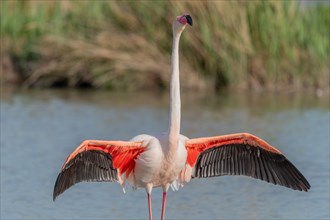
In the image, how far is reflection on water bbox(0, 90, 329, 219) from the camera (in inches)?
384

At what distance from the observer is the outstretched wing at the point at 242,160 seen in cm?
848

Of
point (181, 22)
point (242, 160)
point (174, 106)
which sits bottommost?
point (242, 160)

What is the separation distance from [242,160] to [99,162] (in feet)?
4.35

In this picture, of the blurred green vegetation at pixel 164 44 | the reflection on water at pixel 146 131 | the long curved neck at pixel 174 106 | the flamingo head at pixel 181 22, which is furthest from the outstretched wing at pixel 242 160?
the blurred green vegetation at pixel 164 44

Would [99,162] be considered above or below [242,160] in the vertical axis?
above

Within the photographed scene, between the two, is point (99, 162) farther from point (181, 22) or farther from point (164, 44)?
point (164, 44)

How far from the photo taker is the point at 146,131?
46.2 feet

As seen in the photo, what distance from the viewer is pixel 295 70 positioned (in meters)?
18.2

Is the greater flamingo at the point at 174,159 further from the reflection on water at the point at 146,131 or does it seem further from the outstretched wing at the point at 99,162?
the reflection on water at the point at 146,131

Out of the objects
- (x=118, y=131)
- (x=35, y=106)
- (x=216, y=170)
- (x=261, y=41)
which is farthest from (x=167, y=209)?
(x=261, y=41)

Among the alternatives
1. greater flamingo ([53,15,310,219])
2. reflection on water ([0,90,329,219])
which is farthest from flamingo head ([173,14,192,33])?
reflection on water ([0,90,329,219])

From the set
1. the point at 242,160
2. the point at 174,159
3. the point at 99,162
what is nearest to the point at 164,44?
the point at 242,160

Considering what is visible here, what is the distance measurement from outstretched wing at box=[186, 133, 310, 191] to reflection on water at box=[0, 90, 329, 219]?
76 cm

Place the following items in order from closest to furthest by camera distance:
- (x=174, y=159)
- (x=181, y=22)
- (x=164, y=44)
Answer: (x=181, y=22), (x=174, y=159), (x=164, y=44)
